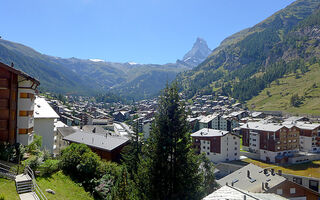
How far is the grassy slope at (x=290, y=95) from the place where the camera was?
12757 centimetres

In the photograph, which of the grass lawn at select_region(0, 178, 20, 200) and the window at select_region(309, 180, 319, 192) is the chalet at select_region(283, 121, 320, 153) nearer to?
the window at select_region(309, 180, 319, 192)

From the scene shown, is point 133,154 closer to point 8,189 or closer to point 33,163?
point 33,163

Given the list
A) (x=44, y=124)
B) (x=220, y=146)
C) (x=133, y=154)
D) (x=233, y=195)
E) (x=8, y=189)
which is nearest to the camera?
(x=233, y=195)

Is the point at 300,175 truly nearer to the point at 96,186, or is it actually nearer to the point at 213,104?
the point at 96,186

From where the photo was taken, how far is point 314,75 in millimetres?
161125

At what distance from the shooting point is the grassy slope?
419 ft

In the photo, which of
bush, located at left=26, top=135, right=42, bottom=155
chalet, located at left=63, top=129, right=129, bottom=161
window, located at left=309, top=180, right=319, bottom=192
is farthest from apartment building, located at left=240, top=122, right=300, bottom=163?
bush, located at left=26, top=135, right=42, bottom=155

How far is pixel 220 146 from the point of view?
215 ft

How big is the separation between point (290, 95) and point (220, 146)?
364 ft

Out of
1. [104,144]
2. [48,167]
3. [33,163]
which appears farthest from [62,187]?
[104,144]

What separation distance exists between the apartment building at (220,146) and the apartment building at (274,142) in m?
8.52

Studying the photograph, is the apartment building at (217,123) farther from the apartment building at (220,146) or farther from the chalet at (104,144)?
the chalet at (104,144)

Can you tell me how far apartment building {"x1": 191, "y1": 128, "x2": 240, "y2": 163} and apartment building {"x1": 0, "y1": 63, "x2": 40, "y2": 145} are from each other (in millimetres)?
51042

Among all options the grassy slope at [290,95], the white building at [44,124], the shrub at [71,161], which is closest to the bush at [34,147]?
the shrub at [71,161]
